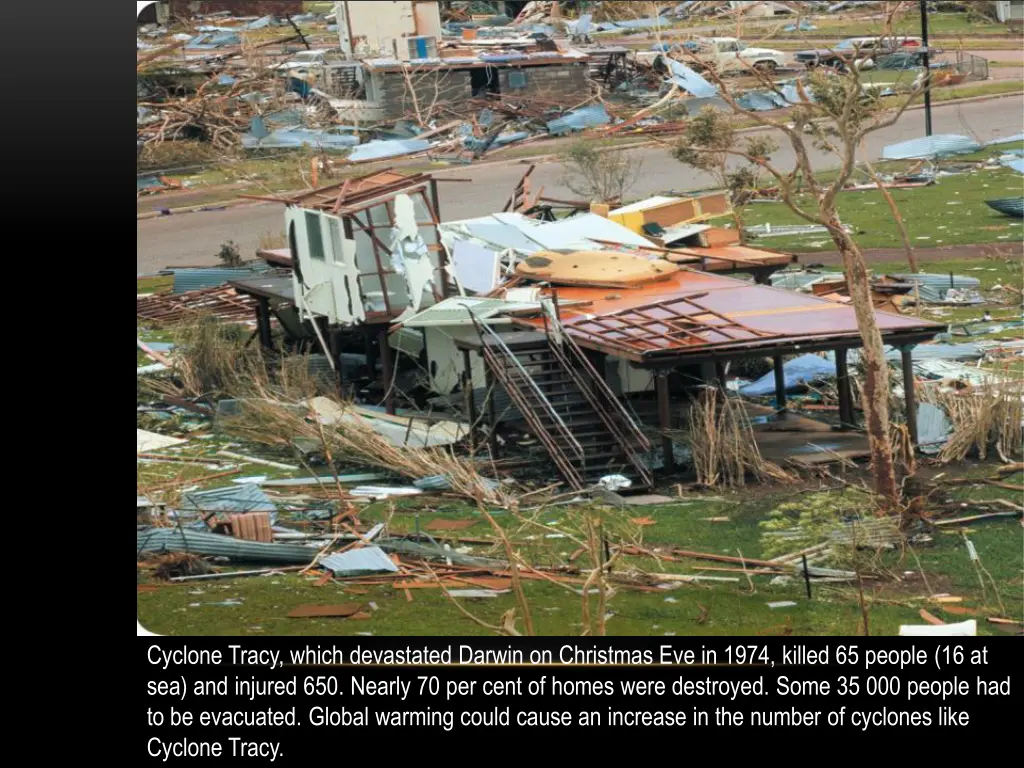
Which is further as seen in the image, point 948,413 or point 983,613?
point 948,413

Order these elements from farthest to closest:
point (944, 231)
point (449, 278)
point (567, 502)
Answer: point (944, 231) → point (449, 278) → point (567, 502)

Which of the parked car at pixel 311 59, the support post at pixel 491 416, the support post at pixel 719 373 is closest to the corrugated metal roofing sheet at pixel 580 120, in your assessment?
the parked car at pixel 311 59

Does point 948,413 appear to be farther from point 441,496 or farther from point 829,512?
point 441,496

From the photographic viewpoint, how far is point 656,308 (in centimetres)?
2216

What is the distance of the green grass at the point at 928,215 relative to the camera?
109 feet

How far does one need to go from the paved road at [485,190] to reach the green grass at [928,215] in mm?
4415

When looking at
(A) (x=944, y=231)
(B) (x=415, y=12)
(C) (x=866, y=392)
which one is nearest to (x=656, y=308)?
(C) (x=866, y=392)

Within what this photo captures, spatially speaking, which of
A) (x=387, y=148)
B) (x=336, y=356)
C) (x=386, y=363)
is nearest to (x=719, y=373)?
(x=386, y=363)

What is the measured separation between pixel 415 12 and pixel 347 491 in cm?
3892

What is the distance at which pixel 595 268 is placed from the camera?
24.4m

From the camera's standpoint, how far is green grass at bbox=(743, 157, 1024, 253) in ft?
109

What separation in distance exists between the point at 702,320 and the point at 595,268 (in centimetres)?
354

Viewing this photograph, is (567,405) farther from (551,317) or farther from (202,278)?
(202,278)

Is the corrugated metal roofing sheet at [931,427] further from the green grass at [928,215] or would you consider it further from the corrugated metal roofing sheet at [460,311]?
the green grass at [928,215]
